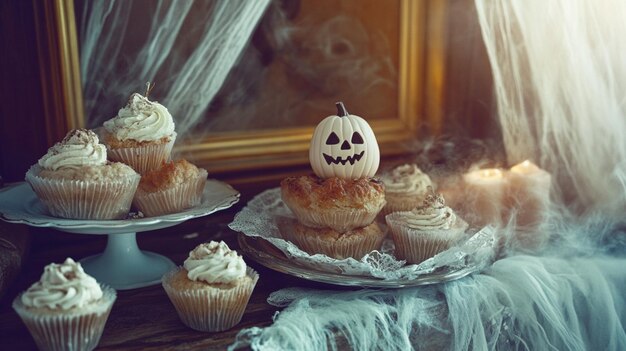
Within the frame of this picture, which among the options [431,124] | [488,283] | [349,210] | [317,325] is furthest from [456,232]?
[431,124]

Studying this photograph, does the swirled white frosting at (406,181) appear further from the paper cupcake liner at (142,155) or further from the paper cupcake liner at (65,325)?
the paper cupcake liner at (65,325)

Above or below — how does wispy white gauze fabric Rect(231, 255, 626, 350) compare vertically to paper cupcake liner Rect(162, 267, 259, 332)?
below

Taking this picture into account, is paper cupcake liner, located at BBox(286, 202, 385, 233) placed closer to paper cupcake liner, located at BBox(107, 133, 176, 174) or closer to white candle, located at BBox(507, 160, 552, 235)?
paper cupcake liner, located at BBox(107, 133, 176, 174)

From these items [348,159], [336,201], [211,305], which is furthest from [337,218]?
[211,305]

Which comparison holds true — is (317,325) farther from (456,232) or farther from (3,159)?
(3,159)

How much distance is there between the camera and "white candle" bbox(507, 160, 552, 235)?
1791mm

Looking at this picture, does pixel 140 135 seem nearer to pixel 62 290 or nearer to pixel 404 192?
pixel 62 290

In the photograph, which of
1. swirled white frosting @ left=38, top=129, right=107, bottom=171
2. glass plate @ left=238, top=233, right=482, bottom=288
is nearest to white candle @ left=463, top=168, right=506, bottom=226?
glass plate @ left=238, top=233, right=482, bottom=288

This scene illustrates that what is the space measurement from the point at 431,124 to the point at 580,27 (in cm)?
56

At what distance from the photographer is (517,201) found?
71.3 inches

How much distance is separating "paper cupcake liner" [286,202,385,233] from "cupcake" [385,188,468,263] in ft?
0.20

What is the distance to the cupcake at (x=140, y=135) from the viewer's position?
59.5 inches

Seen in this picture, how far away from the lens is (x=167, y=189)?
147cm

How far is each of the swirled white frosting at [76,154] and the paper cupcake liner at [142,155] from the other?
0.07 m
